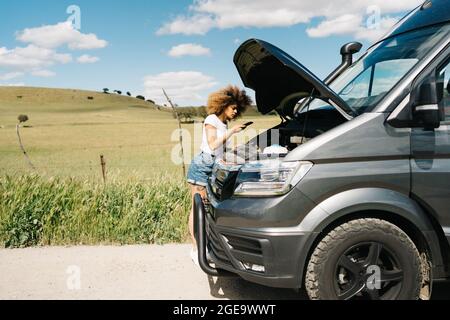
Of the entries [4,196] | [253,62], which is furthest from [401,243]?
[4,196]

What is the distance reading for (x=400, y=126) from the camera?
126 inches

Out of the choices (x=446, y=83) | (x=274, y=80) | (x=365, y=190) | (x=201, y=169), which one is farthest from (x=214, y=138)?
(x=446, y=83)

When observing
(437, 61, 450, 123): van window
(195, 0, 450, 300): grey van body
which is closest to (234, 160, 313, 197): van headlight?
(195, 0, 450, 300): grey van body

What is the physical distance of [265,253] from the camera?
10.4 feet

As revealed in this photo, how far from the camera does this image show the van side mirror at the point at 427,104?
3.01m

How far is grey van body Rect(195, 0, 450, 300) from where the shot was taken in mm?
3137

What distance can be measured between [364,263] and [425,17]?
6.77 ft

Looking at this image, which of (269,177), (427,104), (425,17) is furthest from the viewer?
(425,17)

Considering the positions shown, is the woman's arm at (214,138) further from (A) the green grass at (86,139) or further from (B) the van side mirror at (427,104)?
(B) the van side mirror at (427,104)

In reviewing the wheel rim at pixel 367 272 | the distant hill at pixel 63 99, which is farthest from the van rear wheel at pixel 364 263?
the distant hill at pixel 63 99

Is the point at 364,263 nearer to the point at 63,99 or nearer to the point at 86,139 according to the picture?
the point at 86,139

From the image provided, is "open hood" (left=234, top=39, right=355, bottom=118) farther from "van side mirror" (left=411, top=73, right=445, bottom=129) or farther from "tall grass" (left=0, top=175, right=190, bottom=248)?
"tall grass" (left=0, top=175, right=190, bottom=248)

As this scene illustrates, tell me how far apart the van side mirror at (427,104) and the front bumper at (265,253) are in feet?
3.53
